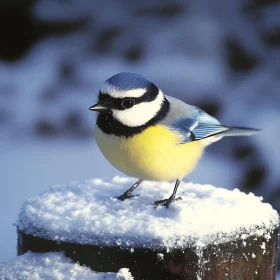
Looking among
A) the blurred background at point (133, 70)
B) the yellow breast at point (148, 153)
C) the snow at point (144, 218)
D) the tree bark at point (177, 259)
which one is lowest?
the tree bark at point (177, 259)

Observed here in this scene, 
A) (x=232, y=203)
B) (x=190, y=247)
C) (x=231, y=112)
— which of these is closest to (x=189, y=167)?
(x=232, y=203)

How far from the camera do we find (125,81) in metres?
1.97

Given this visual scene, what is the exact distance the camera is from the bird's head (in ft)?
6.47

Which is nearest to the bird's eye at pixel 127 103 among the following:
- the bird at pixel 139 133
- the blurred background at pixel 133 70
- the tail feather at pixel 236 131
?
the bird at pixel 139 133

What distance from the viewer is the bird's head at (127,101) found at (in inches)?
77.6

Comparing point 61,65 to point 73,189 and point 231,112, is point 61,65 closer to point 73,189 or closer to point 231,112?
point 231,112

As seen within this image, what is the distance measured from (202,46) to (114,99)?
71.3 inches

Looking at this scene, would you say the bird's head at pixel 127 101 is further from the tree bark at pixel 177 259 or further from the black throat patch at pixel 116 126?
the tree bark at pixel 177 259

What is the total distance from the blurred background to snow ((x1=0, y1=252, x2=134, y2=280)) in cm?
188

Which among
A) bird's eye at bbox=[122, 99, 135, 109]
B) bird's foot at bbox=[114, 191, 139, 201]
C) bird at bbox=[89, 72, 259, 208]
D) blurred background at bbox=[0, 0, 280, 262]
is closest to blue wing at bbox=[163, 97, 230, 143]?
bird at bbox=[89, 72, 259, 208]

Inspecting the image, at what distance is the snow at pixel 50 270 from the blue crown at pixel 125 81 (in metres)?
0.54

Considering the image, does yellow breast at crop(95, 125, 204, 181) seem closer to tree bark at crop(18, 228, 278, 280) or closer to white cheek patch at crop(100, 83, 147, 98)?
white cheek patch at crop(100, 83, 147, 98)

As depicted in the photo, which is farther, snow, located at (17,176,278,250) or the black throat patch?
the black throat patch

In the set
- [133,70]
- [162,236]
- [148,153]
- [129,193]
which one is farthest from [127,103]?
[133,70]
